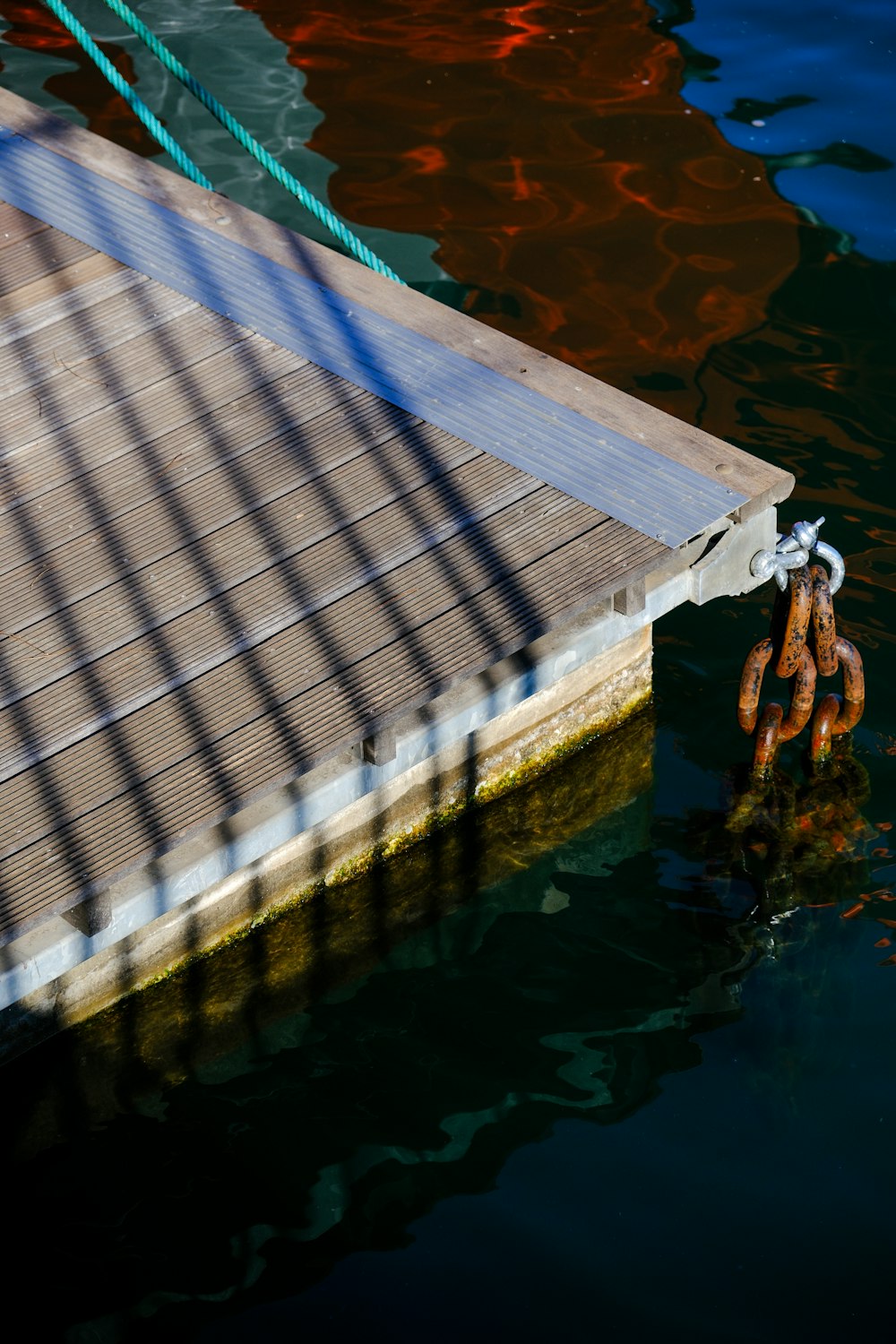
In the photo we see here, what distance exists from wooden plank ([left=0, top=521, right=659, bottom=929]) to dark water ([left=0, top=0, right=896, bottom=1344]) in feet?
3.32

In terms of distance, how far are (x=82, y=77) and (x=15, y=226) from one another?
4.69 m

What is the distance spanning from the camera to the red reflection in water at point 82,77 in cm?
958

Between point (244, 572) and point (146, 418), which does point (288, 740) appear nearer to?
point (244, 572)

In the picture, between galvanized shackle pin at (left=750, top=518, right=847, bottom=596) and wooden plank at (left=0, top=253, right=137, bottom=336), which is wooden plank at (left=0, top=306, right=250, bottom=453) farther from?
galvanized shackle pin at (left=750, top=518, right=847, bottom=596)

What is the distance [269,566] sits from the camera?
15.3 ft

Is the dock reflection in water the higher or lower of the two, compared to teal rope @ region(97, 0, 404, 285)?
lower

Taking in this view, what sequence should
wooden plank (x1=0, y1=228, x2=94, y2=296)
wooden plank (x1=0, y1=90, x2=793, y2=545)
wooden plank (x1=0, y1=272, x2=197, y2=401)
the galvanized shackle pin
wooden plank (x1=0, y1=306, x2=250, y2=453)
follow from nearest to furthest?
1. wooden plank (x1=0, y1=90, x2=793, y2=545)
2. the galvanized shackle pin
3. wooden plank (x1=0, y1=306, x2=250, y2=453)
4. wooden plank (x1=0, y1=272, x2=197, y2=401)
5. wooden plank (x1=0, y1=228, x2=94, y2=296)

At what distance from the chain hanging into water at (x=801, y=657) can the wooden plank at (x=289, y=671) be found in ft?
2.29

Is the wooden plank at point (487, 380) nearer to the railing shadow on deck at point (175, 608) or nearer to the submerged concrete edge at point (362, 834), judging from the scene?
the railing shadow on deck at point (175, 608)

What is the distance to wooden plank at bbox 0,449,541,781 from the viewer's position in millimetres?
4281

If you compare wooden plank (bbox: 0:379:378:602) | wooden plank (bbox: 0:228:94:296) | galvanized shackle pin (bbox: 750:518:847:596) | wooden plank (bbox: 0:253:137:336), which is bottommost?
galvanized shackle pin (bbox: 750:518:847:596)

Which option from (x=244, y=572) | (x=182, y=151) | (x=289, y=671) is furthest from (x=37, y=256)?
(x=289, y=671)

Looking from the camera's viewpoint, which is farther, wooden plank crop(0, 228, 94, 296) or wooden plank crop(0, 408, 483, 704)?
wooden plank crop(0, 228, 94, 296)

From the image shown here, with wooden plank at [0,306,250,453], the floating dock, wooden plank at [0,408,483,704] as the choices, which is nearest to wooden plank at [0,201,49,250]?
the floating dock
